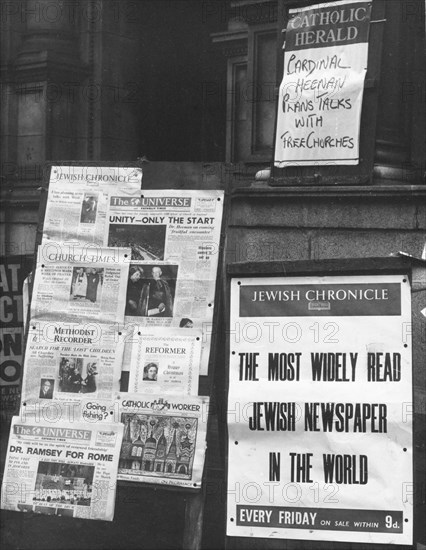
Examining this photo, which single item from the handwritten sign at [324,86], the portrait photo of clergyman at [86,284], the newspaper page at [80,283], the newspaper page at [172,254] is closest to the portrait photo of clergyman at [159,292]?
the newspaper page at [172,254]

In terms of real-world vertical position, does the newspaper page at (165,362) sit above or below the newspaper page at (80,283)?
below

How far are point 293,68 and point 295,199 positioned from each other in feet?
3.17

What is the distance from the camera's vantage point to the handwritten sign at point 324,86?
676cm

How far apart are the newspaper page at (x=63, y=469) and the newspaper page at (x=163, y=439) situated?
2.9 inches

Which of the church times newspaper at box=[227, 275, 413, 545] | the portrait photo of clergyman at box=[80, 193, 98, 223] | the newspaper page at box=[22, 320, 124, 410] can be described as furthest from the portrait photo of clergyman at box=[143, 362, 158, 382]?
the portrait photo of clergyman at box=[80, 193, 98, 223]

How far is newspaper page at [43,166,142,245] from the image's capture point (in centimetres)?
546

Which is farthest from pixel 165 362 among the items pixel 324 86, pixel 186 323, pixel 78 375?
pixel 324 86

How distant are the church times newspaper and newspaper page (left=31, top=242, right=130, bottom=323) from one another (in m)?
0.69

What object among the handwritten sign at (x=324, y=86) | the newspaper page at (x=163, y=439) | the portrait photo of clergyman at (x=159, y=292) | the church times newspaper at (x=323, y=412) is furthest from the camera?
the handwritten sign at (x=324, y=86)

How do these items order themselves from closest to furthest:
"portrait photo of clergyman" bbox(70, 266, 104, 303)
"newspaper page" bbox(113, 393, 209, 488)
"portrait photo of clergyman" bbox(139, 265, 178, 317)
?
"newspaper page" bbox(113, 393, 209, 488), "portrait photo of clergyman" bbox(139, 265, 178, 317), "portrait photo of clergyman" bbox(70, 266, 104, 303)

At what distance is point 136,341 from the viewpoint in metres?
5.32

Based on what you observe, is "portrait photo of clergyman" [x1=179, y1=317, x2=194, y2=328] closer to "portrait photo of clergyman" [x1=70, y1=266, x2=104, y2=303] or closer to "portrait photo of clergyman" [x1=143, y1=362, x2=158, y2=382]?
"portrait photo of clergyman" [x1=143, y1=362, x2=158, y2=382]

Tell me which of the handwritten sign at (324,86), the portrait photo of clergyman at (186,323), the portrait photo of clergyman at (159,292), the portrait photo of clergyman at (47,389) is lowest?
the portrait photo of clergyman at (47,389)

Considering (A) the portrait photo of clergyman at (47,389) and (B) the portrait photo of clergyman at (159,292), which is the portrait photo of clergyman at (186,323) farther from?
(A) the portrait photo of clergyman at (47,389)
